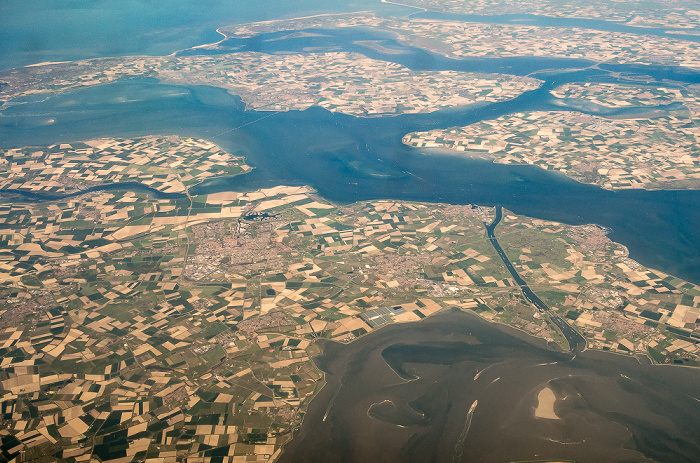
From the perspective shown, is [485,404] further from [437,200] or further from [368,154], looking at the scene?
[368,154]

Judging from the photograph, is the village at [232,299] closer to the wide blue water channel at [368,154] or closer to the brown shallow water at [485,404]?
the brown shallow water at [485,404]

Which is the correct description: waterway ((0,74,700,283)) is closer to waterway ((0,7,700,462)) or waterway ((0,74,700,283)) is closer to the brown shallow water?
waterway ((0,7,700,462))

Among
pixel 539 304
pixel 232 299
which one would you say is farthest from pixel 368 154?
pixel 539 304

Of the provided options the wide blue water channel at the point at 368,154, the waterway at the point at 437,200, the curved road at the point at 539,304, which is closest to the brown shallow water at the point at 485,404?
the waterway at the point at 437,200

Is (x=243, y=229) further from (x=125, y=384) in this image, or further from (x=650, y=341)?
(x=650, y=341)

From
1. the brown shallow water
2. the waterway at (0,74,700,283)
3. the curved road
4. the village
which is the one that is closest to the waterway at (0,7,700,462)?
the brown shallow water

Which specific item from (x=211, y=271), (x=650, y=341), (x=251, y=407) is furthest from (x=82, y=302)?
(x=650, y=341)

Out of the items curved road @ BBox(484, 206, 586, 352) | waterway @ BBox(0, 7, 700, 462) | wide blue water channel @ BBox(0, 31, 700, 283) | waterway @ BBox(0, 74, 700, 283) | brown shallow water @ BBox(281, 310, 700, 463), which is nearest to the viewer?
brown shallow water @ BBox(281, 310, 700, 463)
